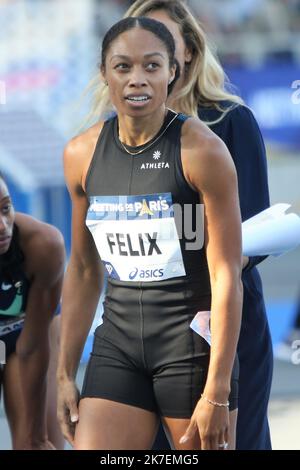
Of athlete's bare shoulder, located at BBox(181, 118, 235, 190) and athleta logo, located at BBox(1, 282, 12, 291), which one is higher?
athlete's bare shoulder, located at BBox(181, 118, 235, 190)

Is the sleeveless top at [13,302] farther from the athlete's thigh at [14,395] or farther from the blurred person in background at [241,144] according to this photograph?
the blurred person in background at [241,144]

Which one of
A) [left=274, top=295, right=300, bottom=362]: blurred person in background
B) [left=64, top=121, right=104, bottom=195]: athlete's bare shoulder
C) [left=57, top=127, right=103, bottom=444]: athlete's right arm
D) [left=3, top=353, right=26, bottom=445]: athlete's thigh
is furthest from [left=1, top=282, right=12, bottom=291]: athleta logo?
[left=274, top=295, right=300, bottom=362]: blurred person in background

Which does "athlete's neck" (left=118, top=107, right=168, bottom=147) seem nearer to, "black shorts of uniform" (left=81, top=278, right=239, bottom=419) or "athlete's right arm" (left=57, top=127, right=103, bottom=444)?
"athlete's right arm" (left=57, top=127, right=103, bottom=444)

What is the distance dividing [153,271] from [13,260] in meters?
0.91

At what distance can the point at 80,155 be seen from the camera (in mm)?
3223

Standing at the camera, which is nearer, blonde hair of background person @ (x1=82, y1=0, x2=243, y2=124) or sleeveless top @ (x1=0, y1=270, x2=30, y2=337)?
blonde hair of background person @ (x1=82, y1=0, x2=243, y2=124)

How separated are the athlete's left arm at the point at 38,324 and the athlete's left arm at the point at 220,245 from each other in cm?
104

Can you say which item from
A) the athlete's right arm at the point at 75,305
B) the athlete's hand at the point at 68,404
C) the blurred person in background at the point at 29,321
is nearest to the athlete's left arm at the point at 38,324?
the blurred person in background at the point at 29,321

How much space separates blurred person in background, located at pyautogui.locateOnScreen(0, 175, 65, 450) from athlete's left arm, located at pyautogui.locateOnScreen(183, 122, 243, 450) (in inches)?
38.6

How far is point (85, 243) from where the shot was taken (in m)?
3.34

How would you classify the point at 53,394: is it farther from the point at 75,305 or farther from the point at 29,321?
the point at 75,305

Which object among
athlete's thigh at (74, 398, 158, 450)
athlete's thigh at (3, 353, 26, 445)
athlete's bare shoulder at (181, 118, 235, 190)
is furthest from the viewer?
athlete's thigh at (3, 353, 26, 445)

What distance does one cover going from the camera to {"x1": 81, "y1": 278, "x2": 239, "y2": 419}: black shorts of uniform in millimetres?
3090

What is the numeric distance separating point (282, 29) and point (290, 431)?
10.1m
